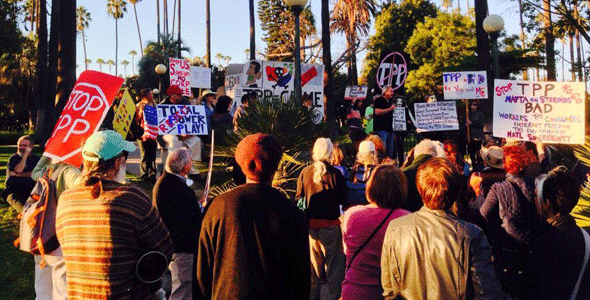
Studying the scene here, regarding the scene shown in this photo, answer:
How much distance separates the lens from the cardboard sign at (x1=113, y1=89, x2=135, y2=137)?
24.1 ft

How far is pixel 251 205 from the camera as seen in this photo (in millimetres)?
2809

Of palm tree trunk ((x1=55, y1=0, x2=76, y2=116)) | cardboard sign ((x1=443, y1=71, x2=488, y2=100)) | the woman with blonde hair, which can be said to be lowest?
the woman with blonde hair

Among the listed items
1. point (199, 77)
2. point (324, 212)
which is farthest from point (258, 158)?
point (199, 77)

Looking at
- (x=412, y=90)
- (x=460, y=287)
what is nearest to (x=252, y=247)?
(x=460, y=287)

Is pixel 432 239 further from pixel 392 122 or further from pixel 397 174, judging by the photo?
pixel 392 122

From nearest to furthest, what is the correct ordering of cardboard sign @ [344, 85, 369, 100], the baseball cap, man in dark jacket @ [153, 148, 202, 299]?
the baseball cap → man in dark jacket @ [153, 148, 202, 299] → cardboard sign @ [344, 85, 369, 100]

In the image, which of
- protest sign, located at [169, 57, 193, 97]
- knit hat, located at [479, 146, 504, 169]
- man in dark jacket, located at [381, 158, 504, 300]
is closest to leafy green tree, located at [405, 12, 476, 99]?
protest sign, located at [169, 57, 193, 97]

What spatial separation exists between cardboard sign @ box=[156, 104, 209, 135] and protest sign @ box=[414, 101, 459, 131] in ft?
19.5

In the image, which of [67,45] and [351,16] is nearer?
[67,45]

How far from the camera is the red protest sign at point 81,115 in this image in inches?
180

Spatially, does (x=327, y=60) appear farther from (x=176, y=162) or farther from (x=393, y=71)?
(x=176, y=162)

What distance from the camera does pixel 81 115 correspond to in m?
4.70

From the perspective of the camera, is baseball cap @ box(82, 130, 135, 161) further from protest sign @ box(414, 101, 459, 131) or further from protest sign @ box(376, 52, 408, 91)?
protest sign @ box(414, 101, 459, 131)

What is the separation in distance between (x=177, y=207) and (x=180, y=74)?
14322mm
